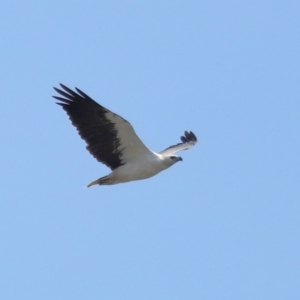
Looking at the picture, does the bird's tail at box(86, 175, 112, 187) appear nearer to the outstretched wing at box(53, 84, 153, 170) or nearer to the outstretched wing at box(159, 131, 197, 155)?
the outstretched wing at box(53, 84, 153, 170)

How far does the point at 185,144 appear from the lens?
2458 centimetres

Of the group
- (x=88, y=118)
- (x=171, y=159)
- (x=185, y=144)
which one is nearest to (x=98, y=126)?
(x=88, y=118)

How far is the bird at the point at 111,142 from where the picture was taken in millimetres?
19578

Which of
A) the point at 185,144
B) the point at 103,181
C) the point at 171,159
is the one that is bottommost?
the point at 103,181

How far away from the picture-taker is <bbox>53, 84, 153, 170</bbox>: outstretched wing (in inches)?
769

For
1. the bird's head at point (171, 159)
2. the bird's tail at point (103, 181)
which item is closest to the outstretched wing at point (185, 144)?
the bird's head at point (171, 159)

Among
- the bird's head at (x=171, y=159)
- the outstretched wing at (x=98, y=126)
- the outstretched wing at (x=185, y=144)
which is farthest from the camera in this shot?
the outstretched wing at (x=185, y=144)

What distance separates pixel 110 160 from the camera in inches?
798

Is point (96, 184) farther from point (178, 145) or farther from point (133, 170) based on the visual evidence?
point (178, 145)

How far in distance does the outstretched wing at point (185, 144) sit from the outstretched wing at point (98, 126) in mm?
3309

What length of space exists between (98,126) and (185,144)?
17.5 ft

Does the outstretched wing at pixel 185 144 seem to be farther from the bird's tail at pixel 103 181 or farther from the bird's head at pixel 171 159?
the bird's tail at pixel 103 181

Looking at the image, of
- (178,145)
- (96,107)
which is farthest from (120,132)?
(178,145)

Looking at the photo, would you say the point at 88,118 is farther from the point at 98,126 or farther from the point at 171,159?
the point at 171,159
